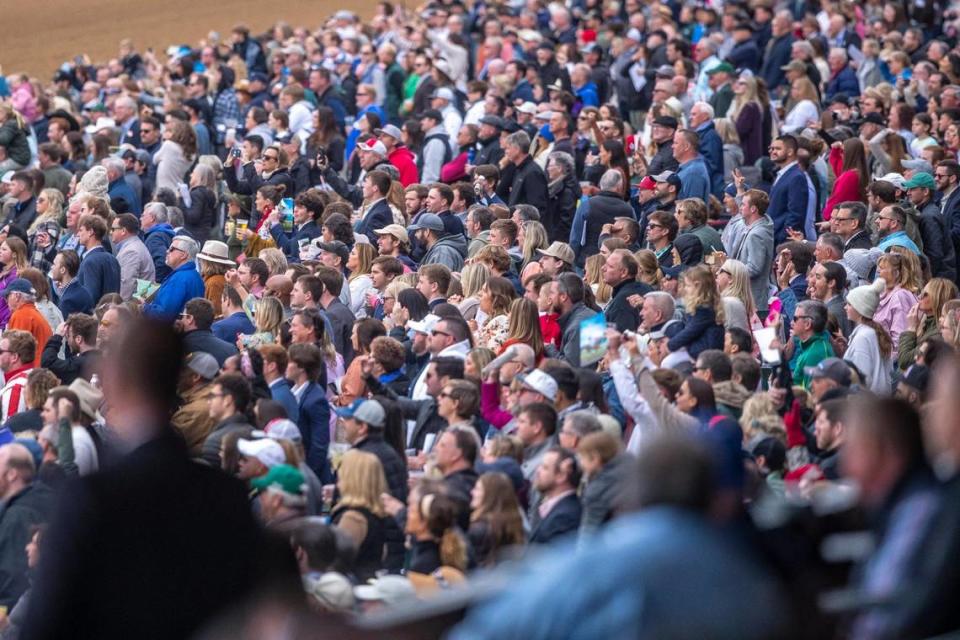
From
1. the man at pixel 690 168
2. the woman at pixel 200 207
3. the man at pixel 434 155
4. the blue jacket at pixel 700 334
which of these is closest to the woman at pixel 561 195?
the man at pixel 690 168

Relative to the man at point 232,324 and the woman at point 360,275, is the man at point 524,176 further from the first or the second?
the man at point 232,324

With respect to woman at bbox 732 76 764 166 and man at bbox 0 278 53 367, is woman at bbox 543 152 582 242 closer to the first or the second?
woman at bbox 732 76 764 166

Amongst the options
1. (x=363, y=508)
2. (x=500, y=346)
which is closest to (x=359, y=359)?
A: (x=500, y=346)

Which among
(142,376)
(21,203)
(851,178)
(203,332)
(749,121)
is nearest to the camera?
(142,376)

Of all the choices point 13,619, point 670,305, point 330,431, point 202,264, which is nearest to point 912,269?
point 670,305

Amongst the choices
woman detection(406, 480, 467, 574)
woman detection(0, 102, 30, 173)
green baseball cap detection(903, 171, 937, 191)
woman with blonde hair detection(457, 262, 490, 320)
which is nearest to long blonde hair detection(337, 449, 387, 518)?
woman detection(406, 480, 467, 574)

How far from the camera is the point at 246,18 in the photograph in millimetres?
31266

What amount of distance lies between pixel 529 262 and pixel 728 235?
1775mm

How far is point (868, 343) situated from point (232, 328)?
415cm

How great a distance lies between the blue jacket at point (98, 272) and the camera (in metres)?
12.5

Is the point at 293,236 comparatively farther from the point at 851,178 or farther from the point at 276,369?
the point at 851,178

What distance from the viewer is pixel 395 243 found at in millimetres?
12516

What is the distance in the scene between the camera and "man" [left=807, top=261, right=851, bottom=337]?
10.7 metres

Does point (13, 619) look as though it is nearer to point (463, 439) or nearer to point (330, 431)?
point (463, 439)
